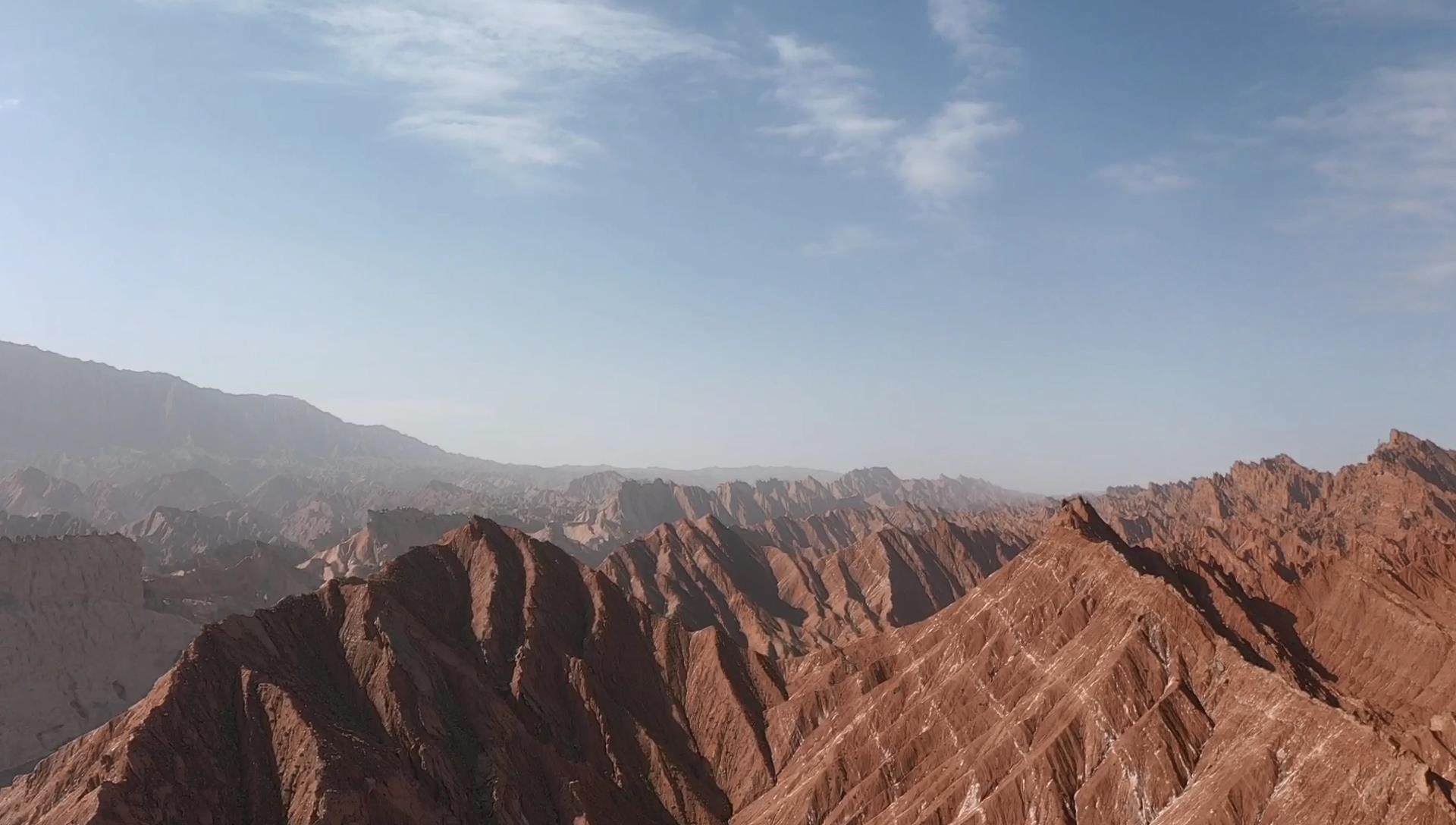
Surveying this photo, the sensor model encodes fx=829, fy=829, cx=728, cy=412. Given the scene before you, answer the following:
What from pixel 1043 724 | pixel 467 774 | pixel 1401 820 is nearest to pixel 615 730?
pixel 467 774

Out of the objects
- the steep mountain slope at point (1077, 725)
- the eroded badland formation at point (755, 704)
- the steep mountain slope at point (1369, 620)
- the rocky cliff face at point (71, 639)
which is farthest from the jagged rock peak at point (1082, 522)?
the rocky cliff face at point (71, 639)

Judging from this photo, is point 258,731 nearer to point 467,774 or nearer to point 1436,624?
point 467,774

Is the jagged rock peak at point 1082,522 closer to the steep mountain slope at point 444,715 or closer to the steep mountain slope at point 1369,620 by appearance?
the steep mountain slope at point 1369,620

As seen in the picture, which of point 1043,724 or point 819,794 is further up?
point 1043,724

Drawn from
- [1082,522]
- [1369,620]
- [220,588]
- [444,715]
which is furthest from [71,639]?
[1369,620]

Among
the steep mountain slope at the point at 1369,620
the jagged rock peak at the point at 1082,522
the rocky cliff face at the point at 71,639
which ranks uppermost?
the jagged rock peak at the point at 1082,522

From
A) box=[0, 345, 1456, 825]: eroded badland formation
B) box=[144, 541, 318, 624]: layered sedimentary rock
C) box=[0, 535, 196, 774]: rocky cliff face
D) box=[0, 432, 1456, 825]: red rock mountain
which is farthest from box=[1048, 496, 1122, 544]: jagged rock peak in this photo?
box=[144, 541, 318, 624]: layered sedimentary rock
